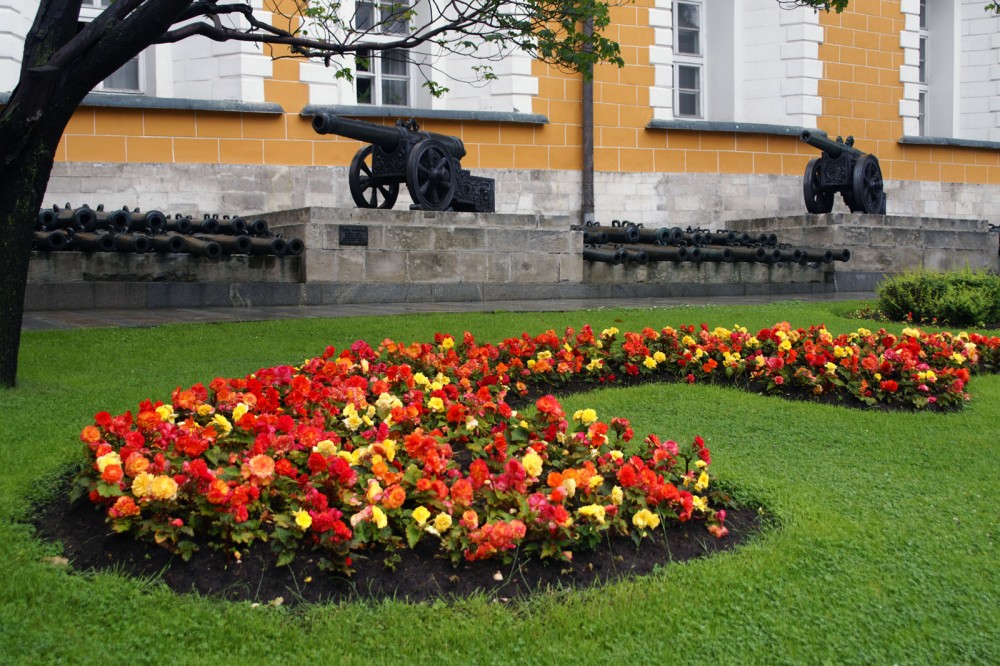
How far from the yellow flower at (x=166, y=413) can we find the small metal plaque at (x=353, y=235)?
24.0ft

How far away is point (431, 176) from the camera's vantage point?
12.0 m

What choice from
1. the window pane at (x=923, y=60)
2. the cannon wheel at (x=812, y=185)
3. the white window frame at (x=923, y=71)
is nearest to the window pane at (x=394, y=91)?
the cannon wheel at (x=812, y=185)

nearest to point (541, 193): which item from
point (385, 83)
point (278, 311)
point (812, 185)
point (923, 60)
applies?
point (385, 83)

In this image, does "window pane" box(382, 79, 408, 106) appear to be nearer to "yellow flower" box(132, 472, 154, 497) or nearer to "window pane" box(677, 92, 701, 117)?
"window pane" box(677, 92, 701, 117)

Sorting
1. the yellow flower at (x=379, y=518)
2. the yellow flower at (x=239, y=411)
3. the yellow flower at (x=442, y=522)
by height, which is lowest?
the yellow flower at (x=442, y=522)

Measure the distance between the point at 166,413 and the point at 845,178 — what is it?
15.5 metres

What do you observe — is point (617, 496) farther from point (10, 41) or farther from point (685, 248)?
point (10, 41)

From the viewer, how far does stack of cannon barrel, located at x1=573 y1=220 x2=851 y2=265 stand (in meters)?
13.3

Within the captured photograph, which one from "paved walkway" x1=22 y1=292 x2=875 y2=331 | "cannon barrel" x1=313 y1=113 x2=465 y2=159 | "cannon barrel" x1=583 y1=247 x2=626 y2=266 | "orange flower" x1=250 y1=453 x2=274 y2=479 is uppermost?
"cannon barrel" x1=313 y1=113 x2=465 y2=159

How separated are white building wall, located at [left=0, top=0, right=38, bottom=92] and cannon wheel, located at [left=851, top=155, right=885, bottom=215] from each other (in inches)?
525

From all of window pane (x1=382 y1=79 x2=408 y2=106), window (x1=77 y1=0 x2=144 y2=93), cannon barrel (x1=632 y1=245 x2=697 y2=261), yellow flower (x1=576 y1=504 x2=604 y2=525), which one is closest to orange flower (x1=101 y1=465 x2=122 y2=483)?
yellow flower (x1=576 y1=504 x2=604 y2=525)

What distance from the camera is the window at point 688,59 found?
20766 millimetres

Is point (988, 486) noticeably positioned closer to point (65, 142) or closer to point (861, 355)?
point (861, 355)

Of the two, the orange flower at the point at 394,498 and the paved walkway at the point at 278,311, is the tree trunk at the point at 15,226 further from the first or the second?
the orange flower at the point at 394,498
